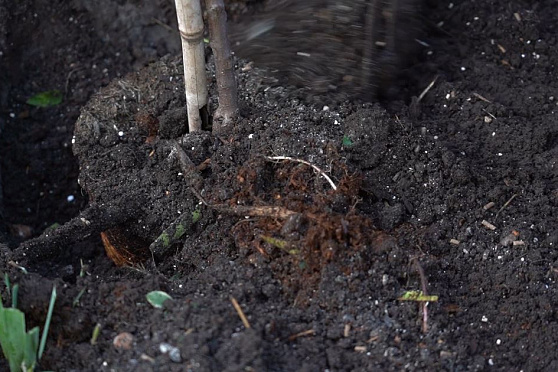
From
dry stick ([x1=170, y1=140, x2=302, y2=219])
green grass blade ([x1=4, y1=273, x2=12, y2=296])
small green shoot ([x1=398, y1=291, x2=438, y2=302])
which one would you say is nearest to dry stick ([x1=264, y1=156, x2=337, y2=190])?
dry stick ([x1=170, y1=140, x2=302, y2=219])

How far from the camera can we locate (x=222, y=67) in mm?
2412

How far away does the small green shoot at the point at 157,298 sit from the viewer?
2.06 meters

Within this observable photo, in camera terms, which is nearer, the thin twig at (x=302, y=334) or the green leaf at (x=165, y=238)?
the thin twig at (x=302, y=334)

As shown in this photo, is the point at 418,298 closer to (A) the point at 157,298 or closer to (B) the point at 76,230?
(A) the point at 157,298

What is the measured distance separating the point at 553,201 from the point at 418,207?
0.42m

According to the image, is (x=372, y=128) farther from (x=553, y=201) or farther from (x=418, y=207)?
(x=553, y=201)

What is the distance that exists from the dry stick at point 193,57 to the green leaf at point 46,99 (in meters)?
0.91

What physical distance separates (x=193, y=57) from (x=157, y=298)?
2.40 feet

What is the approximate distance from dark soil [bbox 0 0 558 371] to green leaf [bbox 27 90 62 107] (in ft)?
0.24

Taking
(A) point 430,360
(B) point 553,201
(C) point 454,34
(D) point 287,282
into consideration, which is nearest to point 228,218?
(D) point 287,282

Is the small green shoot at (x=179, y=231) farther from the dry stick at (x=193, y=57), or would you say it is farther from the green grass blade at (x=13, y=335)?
the green grass blade at (x=13, y=335)

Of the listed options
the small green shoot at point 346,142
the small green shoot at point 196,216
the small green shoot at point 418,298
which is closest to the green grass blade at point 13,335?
the small green shoot at point 196,216

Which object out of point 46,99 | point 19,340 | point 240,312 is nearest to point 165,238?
point 240,312

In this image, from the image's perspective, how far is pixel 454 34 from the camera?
10.0ft
